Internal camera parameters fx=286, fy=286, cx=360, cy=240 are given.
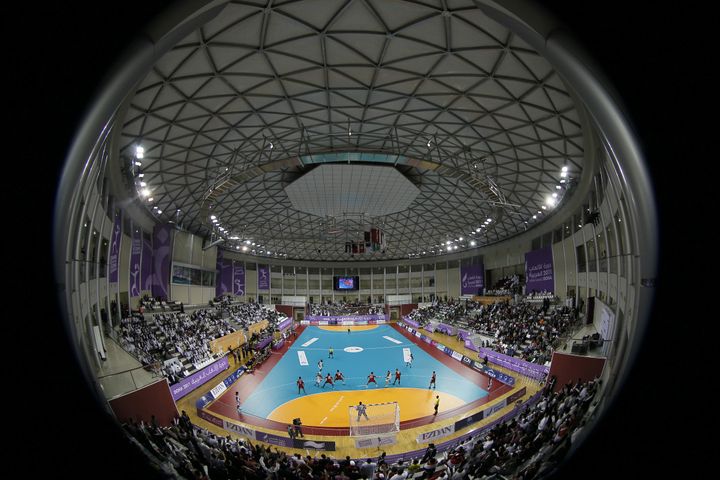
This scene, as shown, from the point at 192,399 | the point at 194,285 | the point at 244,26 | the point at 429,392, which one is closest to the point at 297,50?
the point at 244,26

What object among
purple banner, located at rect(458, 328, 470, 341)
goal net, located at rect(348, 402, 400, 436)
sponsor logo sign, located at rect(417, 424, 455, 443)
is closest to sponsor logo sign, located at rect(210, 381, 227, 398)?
goal net, located at rect(348, 402, 400, 436)

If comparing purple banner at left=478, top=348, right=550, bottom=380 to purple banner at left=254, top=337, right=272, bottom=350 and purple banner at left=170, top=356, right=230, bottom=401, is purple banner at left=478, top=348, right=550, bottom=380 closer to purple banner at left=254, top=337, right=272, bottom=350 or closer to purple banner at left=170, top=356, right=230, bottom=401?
purple banner at left=170, top=356, right=230, bottom=401

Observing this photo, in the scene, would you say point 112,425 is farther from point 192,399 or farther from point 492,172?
point 492,172

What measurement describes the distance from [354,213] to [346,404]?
23930 mm

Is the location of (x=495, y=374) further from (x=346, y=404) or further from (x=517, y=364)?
(x=346, y=404)

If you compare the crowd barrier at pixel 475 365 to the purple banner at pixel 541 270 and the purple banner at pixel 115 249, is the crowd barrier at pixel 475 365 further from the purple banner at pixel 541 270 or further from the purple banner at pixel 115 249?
the purple banner at pixel 115 249

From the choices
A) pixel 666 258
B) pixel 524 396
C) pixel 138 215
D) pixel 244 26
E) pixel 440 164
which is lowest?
pixel 524 396

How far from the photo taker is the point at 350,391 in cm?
1769

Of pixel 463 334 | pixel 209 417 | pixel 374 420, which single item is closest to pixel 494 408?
pixel 374 420

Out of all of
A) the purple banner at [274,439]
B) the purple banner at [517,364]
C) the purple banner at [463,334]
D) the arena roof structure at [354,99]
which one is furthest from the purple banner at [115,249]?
the purple banner at [463,334]

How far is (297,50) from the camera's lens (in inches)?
459

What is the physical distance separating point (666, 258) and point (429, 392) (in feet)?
59.5

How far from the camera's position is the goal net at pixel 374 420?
11906 mm

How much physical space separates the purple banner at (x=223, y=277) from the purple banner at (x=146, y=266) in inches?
1644
